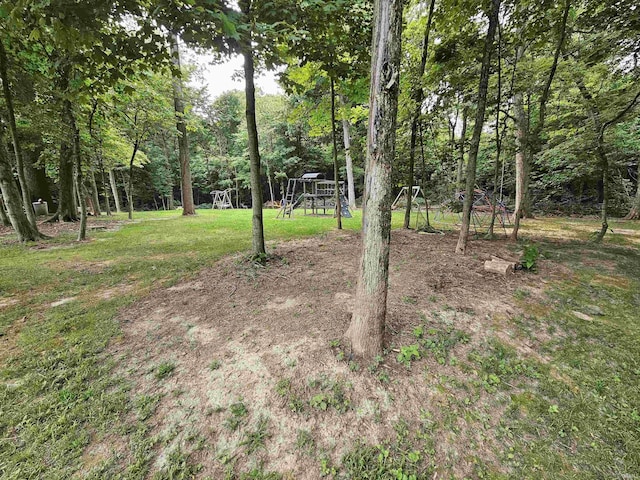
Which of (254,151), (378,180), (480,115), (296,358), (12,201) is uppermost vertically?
(480,115)

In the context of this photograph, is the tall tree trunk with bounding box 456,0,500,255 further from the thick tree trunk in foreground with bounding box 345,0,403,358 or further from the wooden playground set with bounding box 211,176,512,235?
the thick tree trunk in foreground with bounding box 345,0,403,358

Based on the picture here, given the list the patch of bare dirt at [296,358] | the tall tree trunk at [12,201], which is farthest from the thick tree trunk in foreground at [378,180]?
the tall tree trunk at [12,201]

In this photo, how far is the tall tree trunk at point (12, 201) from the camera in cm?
568

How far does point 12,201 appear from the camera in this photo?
5.83 meters

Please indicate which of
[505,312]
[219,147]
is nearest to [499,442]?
[505,312]

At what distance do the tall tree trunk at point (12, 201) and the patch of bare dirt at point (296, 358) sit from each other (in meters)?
5.75

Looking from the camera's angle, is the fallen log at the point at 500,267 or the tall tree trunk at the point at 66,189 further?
the tall tree trunk at the point at 66,189

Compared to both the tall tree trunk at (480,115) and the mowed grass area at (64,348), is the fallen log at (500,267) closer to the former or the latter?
the tall tree trunk at (480,115)

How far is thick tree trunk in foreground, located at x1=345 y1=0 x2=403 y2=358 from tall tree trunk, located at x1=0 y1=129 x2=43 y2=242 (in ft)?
27.9

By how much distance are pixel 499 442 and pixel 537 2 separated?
717 centimetres

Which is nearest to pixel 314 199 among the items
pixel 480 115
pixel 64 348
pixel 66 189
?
pixel 480 115

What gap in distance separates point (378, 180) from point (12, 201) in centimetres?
867

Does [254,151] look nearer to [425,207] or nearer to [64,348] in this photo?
[64,348]

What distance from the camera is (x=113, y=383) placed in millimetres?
1956
